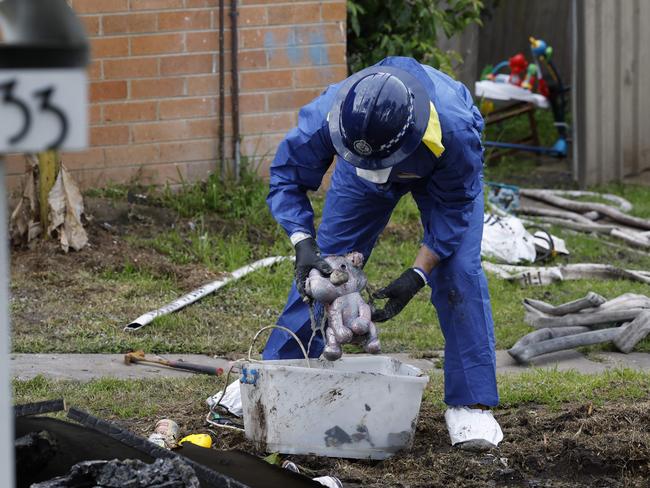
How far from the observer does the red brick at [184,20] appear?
8141 millimetres

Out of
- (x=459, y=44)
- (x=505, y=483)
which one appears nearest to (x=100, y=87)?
(x=505, y=483)

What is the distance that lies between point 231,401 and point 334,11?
421cm

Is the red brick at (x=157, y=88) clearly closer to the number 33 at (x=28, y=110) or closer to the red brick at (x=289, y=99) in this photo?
the red brick at (x=289, y=99)

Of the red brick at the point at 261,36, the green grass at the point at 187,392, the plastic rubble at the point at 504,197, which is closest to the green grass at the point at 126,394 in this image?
the green grass at the point at 187,392

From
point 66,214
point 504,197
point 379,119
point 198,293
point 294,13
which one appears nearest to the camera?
point 379,119

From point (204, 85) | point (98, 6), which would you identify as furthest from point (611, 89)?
point (98, 6)

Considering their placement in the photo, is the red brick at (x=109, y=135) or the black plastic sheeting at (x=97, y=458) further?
the red brick at (x=109, y=135)

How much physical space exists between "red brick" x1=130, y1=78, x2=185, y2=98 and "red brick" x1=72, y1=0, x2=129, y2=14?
515 mm

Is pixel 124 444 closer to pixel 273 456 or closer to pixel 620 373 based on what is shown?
pixel 273 456

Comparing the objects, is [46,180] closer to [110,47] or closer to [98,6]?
[110,47]

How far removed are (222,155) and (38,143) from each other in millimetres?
6183

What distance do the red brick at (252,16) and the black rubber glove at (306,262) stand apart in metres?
4.03

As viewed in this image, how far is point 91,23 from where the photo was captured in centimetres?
798

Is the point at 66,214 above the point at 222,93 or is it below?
below
